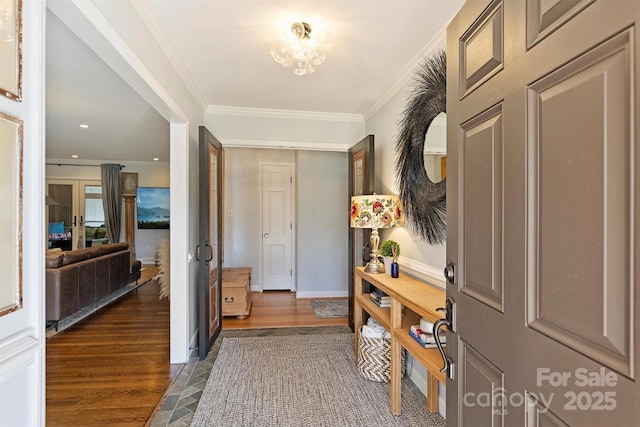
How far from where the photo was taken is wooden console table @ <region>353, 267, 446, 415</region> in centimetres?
159

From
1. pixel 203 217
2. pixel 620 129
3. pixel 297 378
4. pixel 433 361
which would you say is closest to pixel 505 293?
pixel 620 129

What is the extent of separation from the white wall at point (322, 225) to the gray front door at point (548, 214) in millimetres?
3922

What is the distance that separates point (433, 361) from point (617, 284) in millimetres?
1174

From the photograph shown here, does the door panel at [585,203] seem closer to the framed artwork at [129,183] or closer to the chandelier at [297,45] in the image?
the chandelier at [297,45]

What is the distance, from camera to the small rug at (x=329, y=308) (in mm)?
4055

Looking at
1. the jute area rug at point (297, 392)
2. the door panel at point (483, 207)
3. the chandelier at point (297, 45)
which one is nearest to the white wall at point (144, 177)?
the jute area rug at point (297, 392)

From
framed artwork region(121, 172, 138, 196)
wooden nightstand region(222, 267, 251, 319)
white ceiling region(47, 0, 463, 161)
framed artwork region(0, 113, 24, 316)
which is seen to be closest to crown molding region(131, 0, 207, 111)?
white ceiling region(47, 0, 463, 161)

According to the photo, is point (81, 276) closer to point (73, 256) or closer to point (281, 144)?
point (73, 256)

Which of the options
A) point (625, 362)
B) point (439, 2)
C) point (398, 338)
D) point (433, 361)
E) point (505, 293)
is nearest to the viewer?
point (625, 362)

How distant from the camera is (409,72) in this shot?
2.44 m

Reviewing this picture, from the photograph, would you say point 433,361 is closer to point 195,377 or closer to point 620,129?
point 620,129

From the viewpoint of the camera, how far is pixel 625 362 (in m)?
0.52

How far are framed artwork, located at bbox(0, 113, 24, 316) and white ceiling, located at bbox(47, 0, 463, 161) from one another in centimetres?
132

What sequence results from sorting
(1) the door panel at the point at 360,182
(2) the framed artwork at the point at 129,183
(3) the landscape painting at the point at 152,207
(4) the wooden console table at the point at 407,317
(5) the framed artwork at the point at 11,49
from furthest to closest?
(3) the landscape painting at the point at 152,207
(2) the framed artwork at the point at 129,183
(1) the door panel at the point at 360,182
(4) the wooden console table at the point at 407,317
(5) the framed artwork at the point at 11,49
